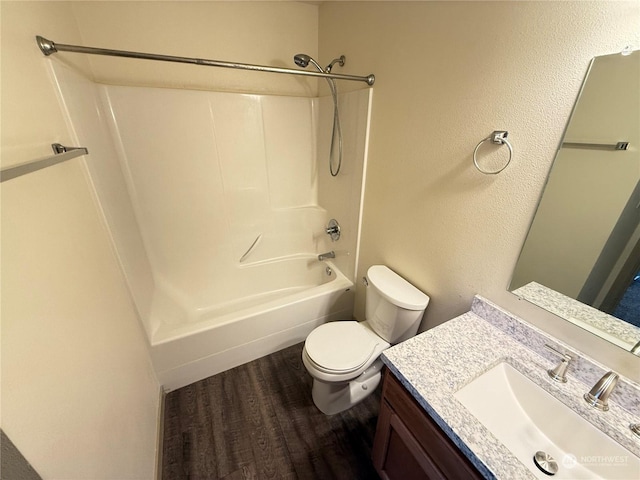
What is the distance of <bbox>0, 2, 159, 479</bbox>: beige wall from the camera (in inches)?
20.1

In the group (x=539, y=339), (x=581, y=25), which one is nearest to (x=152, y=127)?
(x=581, y=25)

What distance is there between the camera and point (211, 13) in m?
1.63

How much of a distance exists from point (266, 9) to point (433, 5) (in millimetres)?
1271

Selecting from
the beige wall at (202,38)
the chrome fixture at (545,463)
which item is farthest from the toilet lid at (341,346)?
the beige wall at (202,38)

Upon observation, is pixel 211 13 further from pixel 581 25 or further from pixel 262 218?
pixel 581 25

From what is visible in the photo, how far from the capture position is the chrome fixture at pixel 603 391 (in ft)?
2.30

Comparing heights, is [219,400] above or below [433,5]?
below

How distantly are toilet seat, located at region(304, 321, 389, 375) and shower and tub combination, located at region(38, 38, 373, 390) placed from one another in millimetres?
412

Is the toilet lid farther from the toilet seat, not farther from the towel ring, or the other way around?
the towel ring

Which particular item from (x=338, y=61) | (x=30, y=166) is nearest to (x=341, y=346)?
(x=30, y=166)

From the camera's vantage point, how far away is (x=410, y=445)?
34.1 inches

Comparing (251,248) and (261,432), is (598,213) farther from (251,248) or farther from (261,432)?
(251,248)

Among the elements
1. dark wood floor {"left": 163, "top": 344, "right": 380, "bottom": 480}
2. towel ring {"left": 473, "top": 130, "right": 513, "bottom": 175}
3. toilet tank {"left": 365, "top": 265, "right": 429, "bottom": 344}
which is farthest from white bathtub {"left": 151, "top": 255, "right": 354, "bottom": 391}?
towel ring {"left": 473, "top": 130, "right": 513, "bottom": 175}

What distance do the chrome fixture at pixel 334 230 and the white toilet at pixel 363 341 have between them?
1.98 ft
